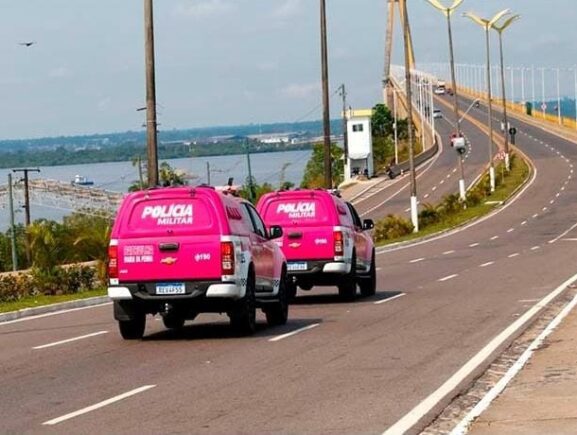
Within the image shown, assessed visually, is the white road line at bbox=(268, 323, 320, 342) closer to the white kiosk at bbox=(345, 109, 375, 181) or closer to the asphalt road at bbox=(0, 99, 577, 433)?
the asphalt road at bbox=(0, 99, 577, 433)

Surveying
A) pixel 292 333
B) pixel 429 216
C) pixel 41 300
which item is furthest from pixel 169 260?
pixel 429 216

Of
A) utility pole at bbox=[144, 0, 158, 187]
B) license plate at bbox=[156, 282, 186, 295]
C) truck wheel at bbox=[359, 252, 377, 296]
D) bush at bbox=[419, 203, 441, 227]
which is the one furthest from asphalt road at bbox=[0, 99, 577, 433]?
bush at bbox=[419, 203, 441, 227]

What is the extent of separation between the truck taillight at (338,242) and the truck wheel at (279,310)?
4720mm

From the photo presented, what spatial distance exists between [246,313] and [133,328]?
1609mm

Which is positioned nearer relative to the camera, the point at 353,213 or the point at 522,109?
the point at 353,213

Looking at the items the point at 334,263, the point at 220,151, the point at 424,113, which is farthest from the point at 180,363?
the point at 220,151

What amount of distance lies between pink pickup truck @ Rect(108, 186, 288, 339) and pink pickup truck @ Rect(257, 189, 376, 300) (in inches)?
271

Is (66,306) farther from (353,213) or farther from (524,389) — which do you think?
(524,389)

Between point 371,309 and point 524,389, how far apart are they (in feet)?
37.8

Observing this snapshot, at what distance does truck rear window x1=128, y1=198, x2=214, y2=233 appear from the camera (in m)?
19.8

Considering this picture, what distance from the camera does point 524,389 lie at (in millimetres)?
13641

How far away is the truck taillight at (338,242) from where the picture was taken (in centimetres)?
2712

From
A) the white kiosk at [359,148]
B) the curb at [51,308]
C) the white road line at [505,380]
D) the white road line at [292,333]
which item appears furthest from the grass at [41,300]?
the white kiosk at [359,148]

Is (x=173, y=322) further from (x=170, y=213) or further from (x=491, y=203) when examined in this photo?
(x=491, y=203)
